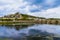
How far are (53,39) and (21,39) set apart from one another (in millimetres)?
2693

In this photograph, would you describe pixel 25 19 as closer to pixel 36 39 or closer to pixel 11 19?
pixel 11 19

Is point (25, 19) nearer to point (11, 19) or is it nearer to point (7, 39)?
point (11, 19)

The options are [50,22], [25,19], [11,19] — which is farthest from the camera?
[25,19]

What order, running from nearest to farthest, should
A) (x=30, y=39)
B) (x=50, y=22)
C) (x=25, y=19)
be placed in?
(x=30, y=39)
(x=50, y=22)
(x=25, y=19)

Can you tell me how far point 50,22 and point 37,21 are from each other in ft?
13.2

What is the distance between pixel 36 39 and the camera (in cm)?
1230

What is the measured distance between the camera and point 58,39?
12.3m

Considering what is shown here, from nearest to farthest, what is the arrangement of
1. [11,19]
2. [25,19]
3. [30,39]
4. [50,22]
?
[30,39], [50,22], [11,19], [25,19]

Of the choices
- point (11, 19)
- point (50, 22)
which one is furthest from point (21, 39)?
point (11, 19)

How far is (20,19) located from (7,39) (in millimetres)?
30581

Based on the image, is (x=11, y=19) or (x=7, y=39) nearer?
(x=7, y=39)

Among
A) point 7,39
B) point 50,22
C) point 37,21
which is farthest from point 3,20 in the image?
point 7,39

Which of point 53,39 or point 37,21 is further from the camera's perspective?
point 37,21

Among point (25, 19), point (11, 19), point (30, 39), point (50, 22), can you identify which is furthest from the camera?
point (25, 19)
